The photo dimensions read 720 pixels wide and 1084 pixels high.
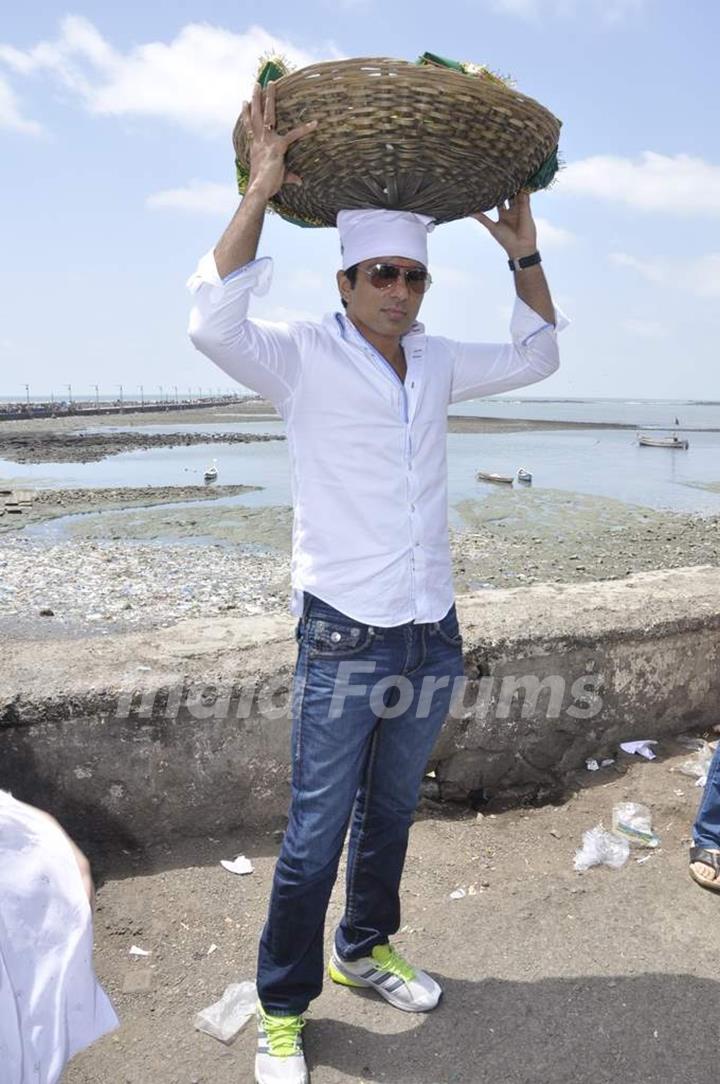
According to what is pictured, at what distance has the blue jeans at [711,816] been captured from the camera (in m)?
2.73

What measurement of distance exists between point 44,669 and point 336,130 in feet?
6.47

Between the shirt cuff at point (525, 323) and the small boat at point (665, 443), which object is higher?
the shirt cuff at point (525, 323)

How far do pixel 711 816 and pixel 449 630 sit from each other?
1327 mm

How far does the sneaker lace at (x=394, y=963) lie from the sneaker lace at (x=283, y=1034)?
306 mm

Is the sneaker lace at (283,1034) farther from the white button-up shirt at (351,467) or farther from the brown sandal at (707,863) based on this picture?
the brown sandal at (707,863)

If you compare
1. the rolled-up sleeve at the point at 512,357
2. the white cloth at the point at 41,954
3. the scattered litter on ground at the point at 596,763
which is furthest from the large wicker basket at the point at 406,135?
the scattered litter on ground at the point at 596,763

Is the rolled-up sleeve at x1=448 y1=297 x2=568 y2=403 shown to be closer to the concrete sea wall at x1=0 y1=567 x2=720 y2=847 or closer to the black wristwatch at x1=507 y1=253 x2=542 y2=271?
the black wristwatch at x1=507 y1=253 x2=542 y2=271

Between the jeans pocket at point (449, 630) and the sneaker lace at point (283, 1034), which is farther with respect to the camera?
the jeans pocket at point (449, 630)

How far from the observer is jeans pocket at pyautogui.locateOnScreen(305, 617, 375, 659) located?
77.3 inches

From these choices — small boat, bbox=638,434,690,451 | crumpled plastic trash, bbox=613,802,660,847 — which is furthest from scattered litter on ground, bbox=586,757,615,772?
small boat, bbox=638,434,690,451

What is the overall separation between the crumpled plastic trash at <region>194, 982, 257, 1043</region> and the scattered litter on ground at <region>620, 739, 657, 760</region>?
1946 mm

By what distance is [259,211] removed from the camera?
1.88 meters

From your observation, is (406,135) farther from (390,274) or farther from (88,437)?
(88,437)

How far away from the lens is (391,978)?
2.23m
